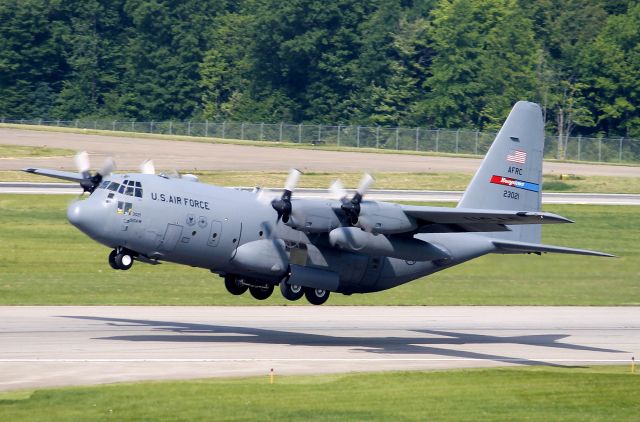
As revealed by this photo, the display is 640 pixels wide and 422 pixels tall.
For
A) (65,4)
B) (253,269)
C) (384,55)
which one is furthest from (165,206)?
(65,4)

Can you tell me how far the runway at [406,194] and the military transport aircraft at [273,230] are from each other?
27.3 m

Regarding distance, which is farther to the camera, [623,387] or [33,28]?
[33,28]

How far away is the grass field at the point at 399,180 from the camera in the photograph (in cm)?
7300

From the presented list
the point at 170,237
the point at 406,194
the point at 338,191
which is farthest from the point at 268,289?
the point at 406,194

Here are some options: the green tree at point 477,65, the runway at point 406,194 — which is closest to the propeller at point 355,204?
the runway at point 406,194

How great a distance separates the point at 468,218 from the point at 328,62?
285 ft

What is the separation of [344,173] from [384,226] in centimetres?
4558

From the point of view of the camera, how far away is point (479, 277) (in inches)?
2169

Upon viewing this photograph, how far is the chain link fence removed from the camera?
332 feet

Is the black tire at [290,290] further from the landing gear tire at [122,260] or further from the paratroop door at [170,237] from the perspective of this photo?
the landing gear tire at [122,260]

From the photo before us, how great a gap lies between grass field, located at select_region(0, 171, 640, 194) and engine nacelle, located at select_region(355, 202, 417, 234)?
38.2 meters

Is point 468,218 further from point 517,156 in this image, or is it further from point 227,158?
point 227,158

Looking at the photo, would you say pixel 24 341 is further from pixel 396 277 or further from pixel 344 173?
pixel 344 173

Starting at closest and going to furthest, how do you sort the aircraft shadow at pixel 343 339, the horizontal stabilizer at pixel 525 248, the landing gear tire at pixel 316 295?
the aircraft shadow at pixel 343 339, the horizontal stabilizer at pixel 525 248, the landing gear tire at pixel 316 295
